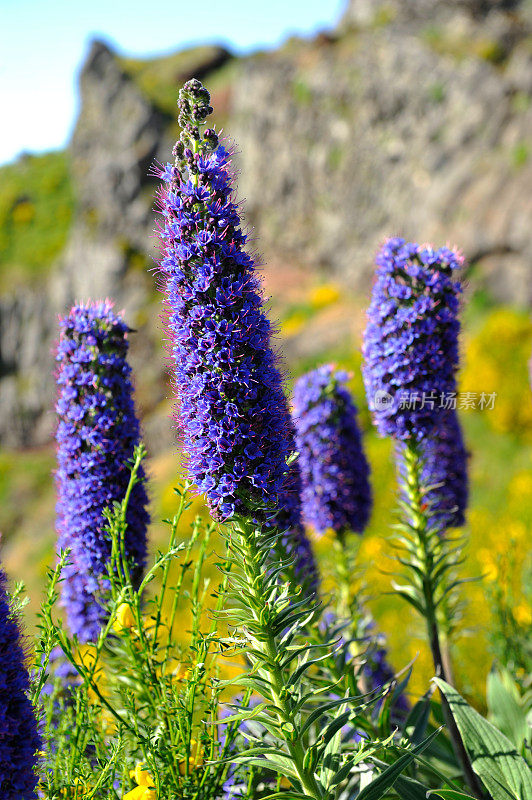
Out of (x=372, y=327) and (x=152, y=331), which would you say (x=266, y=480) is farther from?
(x=152, y=331)

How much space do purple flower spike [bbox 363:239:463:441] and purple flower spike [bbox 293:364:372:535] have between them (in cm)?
65

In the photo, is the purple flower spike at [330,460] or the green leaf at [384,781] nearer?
the green leaf at [384,781]

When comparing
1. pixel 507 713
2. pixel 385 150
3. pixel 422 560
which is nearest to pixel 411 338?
pixel 422 560

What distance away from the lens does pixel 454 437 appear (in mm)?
4371

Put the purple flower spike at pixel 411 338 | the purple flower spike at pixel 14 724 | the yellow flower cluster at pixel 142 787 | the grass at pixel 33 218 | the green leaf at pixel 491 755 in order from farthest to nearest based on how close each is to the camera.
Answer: the grass at pixel 33 218 → the purple flower spike at pixel 411 338 → the green leaf at pixel 491 755 → the yellow flower cluster at pixel 142 787 → the purple flower spike at pixel 14 724

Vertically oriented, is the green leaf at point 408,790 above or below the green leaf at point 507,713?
below

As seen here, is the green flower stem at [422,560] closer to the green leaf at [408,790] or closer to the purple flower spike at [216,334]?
the green leaf at [408,790]

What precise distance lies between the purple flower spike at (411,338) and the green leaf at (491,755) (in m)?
1.35

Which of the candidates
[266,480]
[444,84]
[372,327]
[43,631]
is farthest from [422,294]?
[444,84]

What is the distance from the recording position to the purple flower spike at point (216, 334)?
2277 mm

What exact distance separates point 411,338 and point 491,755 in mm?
1983

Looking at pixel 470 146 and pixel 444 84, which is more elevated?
pixel 444 84

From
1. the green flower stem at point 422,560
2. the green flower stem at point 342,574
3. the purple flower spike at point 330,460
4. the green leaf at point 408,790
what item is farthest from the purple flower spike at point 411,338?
the green leaf at point 408,790

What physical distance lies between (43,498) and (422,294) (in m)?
27.0
